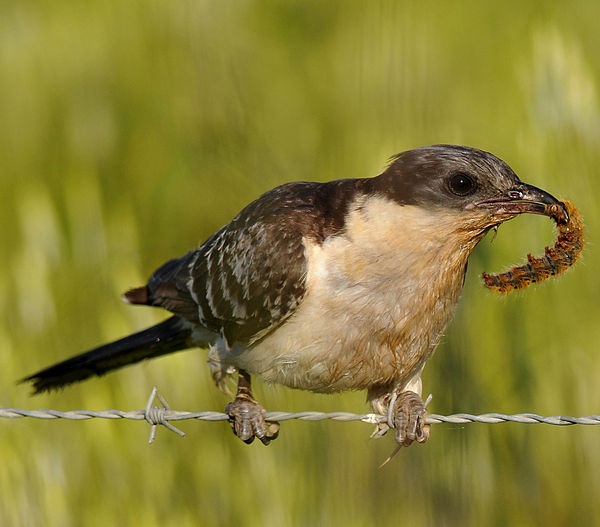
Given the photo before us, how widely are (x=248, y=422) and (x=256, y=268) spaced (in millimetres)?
758

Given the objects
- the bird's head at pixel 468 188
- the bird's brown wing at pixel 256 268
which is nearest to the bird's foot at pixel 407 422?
the bird's brown wing at pixel 256 268

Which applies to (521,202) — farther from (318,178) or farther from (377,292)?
(318,178)

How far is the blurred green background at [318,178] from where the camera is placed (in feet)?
16.0

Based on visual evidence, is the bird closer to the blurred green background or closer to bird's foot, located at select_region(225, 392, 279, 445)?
bird's foot, located at select_region(225, 392, 279, 445)

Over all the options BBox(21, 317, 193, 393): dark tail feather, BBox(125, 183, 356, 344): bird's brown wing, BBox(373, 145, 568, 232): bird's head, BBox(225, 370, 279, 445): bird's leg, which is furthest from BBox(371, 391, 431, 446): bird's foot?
BBox(21, 317, 193, 393): dark tail feather

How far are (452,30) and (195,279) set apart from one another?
3.82 metres

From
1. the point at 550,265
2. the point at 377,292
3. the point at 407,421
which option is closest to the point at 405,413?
the point at 407,421

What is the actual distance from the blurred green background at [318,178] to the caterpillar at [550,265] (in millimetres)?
222

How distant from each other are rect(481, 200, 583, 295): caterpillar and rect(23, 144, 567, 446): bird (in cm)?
17

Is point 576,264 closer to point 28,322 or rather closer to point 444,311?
point 444,311

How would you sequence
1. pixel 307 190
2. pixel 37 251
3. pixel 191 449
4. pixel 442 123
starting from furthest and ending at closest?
1. pixel 37 251
2. pixel 442 123
3. pixel 191 449
4. pixel 307 190

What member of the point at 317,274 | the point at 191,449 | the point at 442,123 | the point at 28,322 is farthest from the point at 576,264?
the point at 28,322

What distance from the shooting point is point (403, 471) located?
199 inches

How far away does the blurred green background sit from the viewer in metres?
4.88
